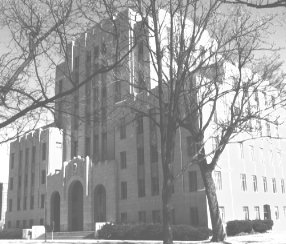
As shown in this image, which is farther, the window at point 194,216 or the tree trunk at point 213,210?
the window at point 194,216

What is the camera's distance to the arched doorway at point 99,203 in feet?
142

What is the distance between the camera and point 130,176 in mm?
41406

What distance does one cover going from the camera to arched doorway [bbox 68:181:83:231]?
46062 millimetres

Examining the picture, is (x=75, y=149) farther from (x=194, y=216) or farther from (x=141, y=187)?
(x=194, y=216)

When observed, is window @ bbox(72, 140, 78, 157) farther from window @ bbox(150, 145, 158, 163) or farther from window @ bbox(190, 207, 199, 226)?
window @ bbox(190, 207, 199, 226)

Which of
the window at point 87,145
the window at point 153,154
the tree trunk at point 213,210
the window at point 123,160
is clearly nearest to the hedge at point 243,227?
the tree trunk at point 213,210

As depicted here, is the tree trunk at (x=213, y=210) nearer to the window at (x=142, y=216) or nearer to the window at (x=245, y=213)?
the window at (x=245, y=213)

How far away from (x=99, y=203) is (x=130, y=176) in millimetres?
5425

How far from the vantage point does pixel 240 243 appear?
25.0 metres

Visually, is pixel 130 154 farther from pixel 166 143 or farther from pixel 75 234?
pixel 166 143

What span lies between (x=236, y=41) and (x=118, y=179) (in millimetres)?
23172

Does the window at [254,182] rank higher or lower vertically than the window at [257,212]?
higher

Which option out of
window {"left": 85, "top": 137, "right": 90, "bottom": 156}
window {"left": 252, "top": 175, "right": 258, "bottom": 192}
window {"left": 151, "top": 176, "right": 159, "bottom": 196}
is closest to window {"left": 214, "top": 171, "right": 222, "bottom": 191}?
window {"left": 151, "top": 176, "right": 159, "bottom": 196}

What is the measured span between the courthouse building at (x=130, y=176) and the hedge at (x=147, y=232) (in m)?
3.75
